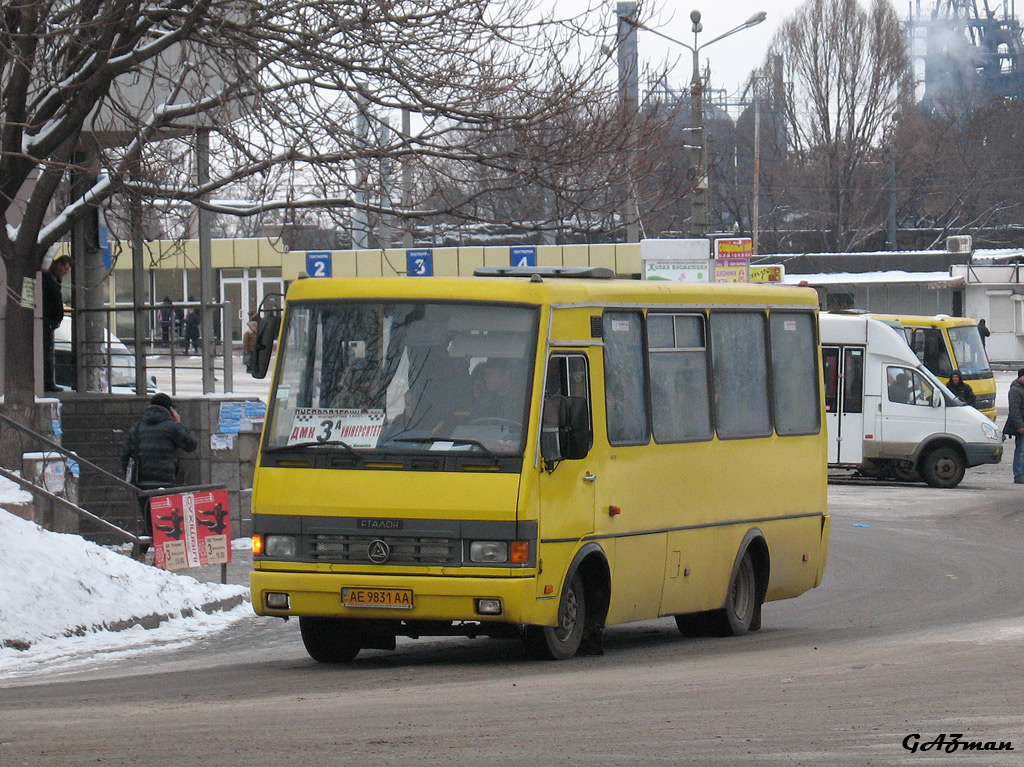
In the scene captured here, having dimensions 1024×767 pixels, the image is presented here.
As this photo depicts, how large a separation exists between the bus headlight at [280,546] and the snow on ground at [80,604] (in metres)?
2.12

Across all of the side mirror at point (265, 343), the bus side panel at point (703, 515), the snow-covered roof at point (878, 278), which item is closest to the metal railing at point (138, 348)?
the bus side panel at point (703, 515)

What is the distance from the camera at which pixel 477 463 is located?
9422mm

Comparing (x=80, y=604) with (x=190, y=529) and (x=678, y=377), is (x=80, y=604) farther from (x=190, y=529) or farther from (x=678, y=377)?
(x=678, y=377)

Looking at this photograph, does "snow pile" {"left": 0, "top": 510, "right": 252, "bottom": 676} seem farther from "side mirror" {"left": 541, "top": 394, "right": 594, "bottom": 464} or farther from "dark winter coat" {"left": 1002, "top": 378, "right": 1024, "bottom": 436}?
"dark winter coat" {"left": 1002, "top": 378, "right": 1024, "bottom": 436}

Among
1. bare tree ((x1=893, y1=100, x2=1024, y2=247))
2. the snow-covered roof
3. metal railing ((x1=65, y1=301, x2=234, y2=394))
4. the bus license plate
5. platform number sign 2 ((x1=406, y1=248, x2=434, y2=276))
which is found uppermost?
bare tree ((x1=893, y1=100, x2=1024, y2=247))

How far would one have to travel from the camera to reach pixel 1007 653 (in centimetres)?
1003

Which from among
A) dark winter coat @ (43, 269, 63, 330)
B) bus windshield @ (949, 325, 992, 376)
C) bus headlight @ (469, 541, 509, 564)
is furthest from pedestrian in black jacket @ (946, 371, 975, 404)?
bus headlight @ (469, 541, 509, 564)

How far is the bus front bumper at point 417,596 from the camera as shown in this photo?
9.25 meters

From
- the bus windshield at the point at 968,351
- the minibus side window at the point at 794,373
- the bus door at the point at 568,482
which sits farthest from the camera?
the bus windshield at the point at 968,351

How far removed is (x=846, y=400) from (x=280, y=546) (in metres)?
19.0

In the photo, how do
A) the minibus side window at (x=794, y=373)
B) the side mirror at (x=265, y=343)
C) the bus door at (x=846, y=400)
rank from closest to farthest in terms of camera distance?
the side mirror at (x=265, y=343), the minibus side window at (x=794, y=373), the bus door at (x=846, y=400)

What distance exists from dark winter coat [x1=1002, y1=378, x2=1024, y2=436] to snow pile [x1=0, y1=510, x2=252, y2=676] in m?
17.3

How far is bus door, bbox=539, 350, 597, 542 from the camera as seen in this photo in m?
9.56

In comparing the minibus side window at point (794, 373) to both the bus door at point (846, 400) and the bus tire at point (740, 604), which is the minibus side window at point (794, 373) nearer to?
the bus tire at point (740, 604)
